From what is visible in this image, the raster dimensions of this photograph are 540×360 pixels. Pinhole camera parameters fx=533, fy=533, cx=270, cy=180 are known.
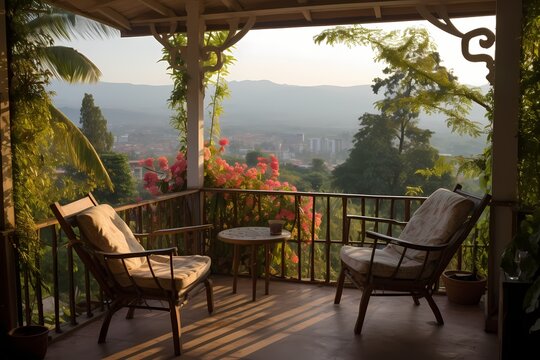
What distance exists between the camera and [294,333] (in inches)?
148

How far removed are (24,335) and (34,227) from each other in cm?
65

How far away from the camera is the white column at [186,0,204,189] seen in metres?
5.30

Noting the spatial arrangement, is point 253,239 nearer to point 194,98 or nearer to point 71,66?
point 194,98

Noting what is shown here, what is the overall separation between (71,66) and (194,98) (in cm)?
601

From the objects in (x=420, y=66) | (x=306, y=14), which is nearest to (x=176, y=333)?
(x=306, y=14)

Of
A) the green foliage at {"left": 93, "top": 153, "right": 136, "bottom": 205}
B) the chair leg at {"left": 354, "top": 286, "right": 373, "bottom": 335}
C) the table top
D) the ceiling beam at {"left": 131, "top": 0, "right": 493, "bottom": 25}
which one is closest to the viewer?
the chair leg at {"left": 354, "top": 286, "right": 373, "bottom": 335}

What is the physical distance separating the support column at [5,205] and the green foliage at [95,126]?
11752 millimetres

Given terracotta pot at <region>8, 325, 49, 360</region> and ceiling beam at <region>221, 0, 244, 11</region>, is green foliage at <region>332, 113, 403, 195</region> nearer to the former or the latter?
ceiling beam at <region>221, 0, 244, 11</region>

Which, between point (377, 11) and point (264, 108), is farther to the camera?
point (264, 108)

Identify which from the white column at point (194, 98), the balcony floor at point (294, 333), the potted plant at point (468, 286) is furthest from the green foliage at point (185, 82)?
the potted plant at point (468, 286)

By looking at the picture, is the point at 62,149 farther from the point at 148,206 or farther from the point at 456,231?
the point at 456,231

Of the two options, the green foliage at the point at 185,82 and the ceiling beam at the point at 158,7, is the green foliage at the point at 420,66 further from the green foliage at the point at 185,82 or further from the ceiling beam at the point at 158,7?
the ceiling beam at the point at 158,7

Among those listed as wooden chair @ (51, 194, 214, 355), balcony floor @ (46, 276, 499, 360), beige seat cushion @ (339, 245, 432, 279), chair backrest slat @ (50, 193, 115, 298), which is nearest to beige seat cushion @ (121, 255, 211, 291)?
wooden chair @ (51, 194, 214, 355)

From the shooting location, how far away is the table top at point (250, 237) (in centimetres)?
434
